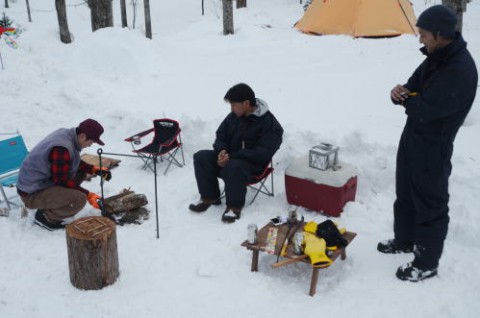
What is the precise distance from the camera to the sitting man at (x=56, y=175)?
4.07 m

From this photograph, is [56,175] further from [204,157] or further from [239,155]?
[239,155]

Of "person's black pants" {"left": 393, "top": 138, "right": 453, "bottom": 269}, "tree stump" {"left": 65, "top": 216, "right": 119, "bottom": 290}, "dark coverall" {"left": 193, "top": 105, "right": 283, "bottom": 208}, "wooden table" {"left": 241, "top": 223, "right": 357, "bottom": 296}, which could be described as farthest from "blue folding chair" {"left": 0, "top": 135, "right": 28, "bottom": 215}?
"person's black pants" {"left": 393, "top": 138, "right": 453, "bottom": 269}

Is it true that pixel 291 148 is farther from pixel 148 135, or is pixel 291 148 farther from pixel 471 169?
pixel 148 135

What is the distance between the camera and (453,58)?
2920 mm

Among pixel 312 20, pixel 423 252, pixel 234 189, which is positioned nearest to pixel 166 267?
pixel 234 189

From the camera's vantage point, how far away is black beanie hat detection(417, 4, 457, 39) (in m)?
2.82

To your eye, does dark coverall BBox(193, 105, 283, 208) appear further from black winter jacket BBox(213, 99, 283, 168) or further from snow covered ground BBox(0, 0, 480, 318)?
snow covered ground BBox(0, 0, 480, 318)

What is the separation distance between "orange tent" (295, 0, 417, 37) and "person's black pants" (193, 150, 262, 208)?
764 cm

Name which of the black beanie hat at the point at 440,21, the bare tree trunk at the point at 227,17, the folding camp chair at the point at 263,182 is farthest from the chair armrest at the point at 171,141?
the bare tree trunk at the point at 227,17

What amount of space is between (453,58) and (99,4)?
11.6m

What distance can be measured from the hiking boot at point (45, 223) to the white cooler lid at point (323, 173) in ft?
7.74

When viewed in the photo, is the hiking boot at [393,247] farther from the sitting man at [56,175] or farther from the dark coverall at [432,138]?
the sitting man at [56,175]

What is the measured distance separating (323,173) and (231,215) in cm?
102

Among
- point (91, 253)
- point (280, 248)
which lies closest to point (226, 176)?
point (280, 248)
